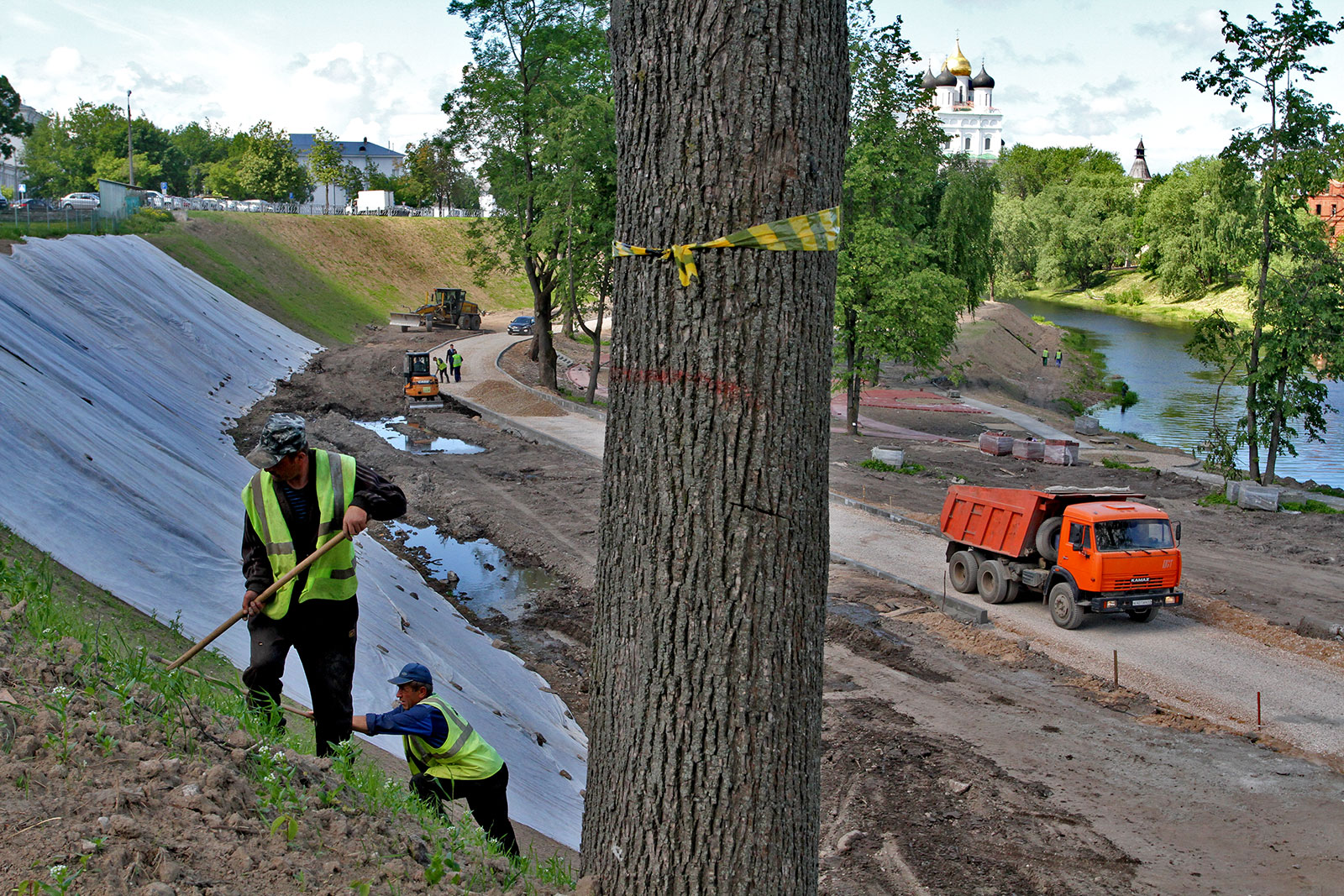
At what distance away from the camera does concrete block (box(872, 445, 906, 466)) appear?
2730cm

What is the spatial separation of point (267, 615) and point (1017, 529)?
12.6 m

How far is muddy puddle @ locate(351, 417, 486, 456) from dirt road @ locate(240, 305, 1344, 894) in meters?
6.03

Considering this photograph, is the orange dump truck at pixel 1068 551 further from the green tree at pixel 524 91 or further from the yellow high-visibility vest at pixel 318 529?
the green tree at pixel 524 91

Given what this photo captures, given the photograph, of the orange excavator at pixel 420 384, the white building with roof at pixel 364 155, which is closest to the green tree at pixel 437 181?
the white building with roof at pixel 364 155

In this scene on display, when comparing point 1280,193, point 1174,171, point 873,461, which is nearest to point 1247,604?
point 873,461

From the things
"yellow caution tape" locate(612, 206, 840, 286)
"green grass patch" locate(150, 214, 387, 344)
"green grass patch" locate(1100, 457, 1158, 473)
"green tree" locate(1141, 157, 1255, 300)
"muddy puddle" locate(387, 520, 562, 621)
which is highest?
"green tree" locate(1141, 157, 1255, 300)

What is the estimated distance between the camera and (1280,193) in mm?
25359

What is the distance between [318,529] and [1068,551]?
12.1 metres

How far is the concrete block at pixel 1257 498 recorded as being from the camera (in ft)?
74.5

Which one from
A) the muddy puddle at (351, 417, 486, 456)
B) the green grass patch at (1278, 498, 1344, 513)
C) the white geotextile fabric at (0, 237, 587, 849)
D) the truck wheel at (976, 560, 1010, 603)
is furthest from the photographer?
the muddy puddle at (351, 417, 486, 456)

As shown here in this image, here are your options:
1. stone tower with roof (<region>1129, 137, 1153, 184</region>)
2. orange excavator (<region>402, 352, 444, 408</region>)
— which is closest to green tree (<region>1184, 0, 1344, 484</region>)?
orange excavator (<region>402, 352, 444, 408</region>)

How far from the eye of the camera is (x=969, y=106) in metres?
132

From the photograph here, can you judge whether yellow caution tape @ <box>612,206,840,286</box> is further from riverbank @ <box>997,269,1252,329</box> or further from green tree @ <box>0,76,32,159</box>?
green tree @ <box>0,76,32,159</box>

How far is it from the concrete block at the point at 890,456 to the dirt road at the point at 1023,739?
5.12m
